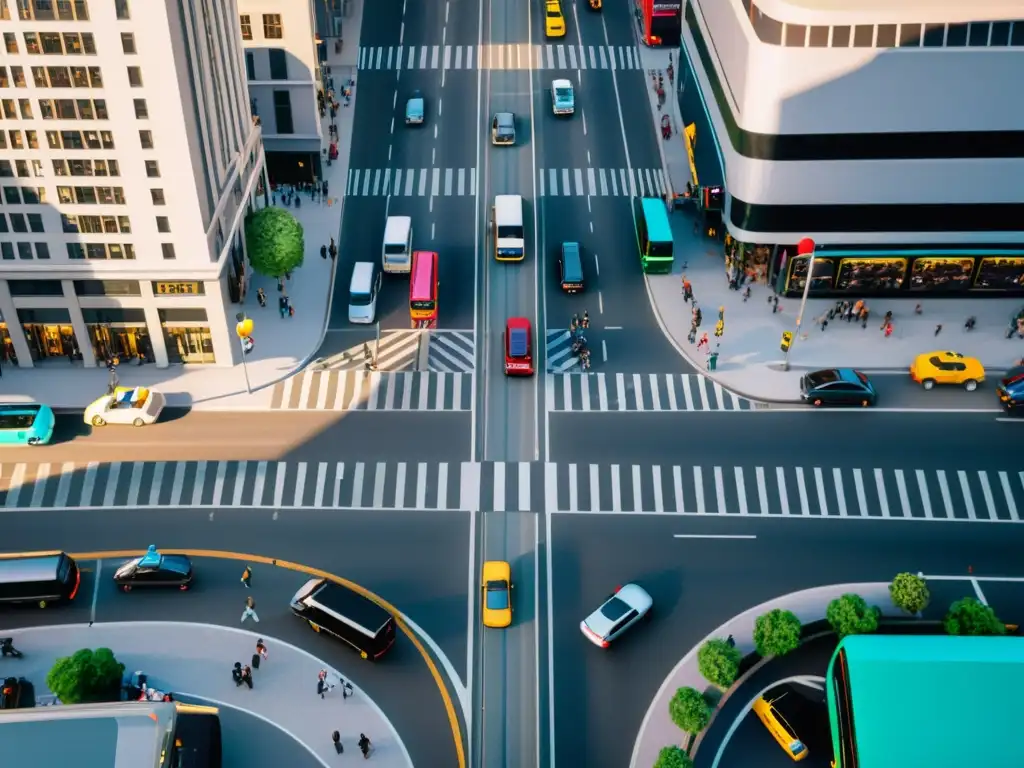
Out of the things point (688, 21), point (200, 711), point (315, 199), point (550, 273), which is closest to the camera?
point (200, 711)

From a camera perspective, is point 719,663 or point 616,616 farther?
point 616,616

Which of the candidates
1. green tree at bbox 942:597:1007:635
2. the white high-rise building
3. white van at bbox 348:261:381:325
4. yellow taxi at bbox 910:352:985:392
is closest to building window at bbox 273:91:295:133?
the white high-rise building

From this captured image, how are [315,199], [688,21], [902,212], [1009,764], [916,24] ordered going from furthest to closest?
[688,21] → [315,199] → [902,212] → [916,24] → [1009,764]

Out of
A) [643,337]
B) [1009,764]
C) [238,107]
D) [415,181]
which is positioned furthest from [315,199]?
[1009,764]

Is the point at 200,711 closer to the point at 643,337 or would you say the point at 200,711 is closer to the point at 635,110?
the point at 643,337

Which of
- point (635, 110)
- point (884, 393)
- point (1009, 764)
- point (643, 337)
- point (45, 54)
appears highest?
point (635, 110)

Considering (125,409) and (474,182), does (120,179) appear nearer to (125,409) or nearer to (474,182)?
(125,409)

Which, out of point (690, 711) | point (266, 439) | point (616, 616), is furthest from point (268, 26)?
point (690, 711)

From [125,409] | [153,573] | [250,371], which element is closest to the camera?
[153,573]
